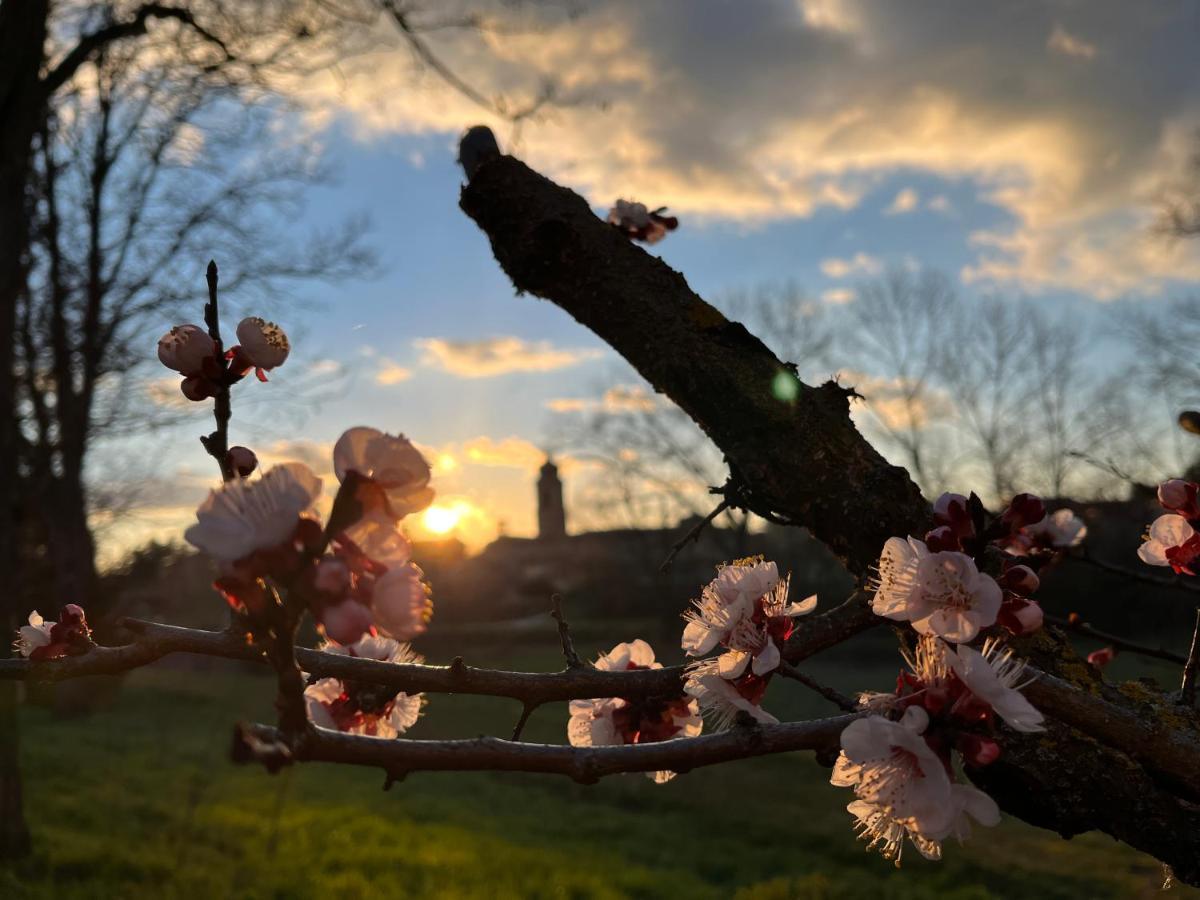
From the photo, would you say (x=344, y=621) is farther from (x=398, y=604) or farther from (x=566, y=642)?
(x=566, y=642)

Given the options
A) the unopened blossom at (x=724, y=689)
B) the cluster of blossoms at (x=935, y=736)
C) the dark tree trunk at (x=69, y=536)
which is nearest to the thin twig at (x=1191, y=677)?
the cluster of blossoms at (x=935, y=736)

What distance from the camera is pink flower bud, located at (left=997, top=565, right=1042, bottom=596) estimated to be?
50.8 inches

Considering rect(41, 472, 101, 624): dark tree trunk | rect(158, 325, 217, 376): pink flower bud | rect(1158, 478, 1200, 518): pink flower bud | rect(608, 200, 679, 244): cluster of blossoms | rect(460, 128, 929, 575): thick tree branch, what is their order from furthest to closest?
rect(41, 472, 101, 624): dark tree trunk
rect(608, 200, 679, 244): cluster of blossoms
rect(1158, 478, 1200, 518): pink flower bud
rect(460, 128, 929, 575): thick tree branch
rect(158, 325, 217, 376): pink flower bud

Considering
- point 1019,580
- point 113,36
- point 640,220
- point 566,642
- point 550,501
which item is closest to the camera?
point 1019,580

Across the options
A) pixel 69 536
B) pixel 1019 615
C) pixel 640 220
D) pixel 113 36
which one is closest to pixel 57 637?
pixel 1019 615

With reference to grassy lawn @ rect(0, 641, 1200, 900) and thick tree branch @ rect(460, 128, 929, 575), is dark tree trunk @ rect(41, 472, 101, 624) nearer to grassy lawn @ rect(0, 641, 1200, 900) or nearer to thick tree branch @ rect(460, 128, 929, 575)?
grassy lawn @ rect(0, 641, 1200, 900)

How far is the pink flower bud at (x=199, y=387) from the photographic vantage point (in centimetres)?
141

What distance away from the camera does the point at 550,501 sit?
30641mm

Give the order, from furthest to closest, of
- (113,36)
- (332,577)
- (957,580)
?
(113,36) < (957,580) < (332,577)

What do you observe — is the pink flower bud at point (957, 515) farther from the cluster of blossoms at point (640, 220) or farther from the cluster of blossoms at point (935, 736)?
the cluster of blossoms at point (640, 220)

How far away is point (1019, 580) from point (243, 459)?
43.3 inches

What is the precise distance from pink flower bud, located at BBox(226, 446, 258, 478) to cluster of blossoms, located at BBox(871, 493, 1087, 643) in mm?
882

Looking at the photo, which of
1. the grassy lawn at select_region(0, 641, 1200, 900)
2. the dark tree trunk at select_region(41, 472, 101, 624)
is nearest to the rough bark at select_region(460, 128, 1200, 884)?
the grassy lawn at select_region(0, 641, 1200, 900)

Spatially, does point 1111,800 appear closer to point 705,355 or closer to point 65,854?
point 705,355
